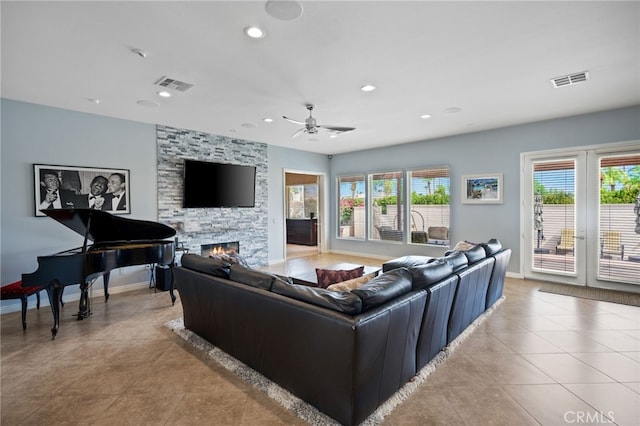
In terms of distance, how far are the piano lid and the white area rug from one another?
1.41 m

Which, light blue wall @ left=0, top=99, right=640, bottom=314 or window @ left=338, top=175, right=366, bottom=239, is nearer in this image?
light blue wall @ left=0, top=99, right=640, bottom=314

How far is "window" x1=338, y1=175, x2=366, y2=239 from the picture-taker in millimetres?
8414

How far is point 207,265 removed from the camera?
9.61 ft

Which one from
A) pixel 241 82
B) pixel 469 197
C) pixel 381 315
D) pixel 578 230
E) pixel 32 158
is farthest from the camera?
pixel 469 197

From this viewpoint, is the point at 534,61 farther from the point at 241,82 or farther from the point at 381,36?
the point at 241,82

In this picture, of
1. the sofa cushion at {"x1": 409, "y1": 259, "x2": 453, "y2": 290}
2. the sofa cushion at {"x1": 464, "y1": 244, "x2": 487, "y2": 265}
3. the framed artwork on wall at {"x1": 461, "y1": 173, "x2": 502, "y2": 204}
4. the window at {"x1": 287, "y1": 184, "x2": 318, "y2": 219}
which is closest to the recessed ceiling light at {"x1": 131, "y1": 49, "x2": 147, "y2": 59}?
the sofa cushion at {"x1": 409, "y1": 259, "x2": 453, "y2": 290}

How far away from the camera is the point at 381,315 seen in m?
1.87

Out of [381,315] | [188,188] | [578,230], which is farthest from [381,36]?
[578,230]

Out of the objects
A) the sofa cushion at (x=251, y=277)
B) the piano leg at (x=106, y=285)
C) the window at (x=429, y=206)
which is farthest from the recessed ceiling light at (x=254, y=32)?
the window at (x=429, y=206)

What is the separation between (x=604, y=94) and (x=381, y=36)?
366 cm
